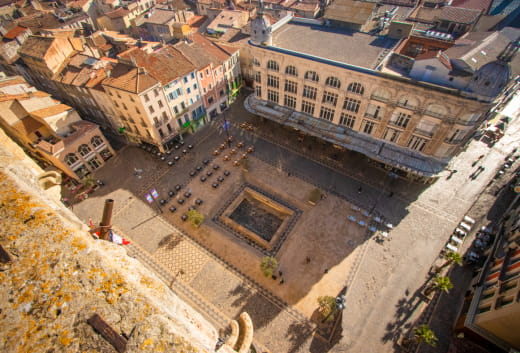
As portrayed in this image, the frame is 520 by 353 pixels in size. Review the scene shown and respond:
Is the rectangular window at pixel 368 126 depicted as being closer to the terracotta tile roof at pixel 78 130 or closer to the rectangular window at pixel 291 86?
the rectangular window at pixel 291 86

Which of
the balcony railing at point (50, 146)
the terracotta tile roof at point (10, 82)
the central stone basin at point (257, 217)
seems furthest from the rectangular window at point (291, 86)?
the terracotta tile roof at point (10, 82)

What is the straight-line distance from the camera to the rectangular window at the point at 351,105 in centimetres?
4750

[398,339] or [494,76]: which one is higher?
[494,76]

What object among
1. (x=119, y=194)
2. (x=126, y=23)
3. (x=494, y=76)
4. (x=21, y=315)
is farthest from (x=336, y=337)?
(x=126, y=23)

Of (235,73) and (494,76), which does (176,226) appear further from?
(494,76)

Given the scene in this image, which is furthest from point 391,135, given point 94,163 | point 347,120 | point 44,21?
point 44,21

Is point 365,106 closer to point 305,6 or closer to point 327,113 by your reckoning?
A: point 327,113

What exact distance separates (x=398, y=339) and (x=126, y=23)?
112792 mm

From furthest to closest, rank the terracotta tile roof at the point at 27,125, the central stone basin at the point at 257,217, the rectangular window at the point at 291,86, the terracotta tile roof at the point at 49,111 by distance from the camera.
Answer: the rectangular window at the point at 291,86
the terracotta tile roof at the point at 27,125
the terracotta tile roof at the point at 49,111
the central stone basin at the point at 257,217

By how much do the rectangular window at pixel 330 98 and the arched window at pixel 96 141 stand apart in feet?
158

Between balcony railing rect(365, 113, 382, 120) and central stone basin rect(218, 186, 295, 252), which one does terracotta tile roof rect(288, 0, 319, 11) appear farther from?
central stone basin rect(218, 186, 295, 252)

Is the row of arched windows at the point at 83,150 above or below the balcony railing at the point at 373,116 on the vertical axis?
below

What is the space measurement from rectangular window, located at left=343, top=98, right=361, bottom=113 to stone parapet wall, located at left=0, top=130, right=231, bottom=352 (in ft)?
157

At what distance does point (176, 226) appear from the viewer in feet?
149
